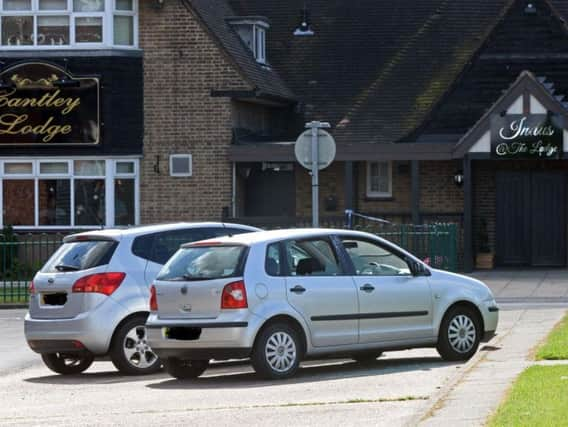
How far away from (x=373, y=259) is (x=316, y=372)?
142 centimetres

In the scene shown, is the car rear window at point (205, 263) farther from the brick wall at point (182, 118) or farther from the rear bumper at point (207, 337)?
the brick wall at point (182, 118)

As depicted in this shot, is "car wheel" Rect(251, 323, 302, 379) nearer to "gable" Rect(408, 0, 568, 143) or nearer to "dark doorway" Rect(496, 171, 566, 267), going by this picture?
"gable" Rect(408, 0, 568, 143)

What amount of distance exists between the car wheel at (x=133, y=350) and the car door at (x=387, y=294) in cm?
246

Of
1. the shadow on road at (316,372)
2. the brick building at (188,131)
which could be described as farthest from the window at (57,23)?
the shadow on road at (316,372)

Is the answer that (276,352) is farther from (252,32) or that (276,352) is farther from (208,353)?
(252,32)

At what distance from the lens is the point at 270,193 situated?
36.6m

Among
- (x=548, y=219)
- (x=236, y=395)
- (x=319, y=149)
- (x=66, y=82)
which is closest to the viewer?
(x=236, y=395)

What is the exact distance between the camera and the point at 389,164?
3603 cm

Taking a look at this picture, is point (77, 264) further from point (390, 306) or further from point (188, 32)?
point (188, 32)

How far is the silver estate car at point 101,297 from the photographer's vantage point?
15.9 m

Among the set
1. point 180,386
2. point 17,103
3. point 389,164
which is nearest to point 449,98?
point 389,164

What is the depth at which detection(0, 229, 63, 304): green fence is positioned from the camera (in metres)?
28.5

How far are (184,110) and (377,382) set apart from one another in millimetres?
20637

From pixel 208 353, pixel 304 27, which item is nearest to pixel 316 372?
pixel 208 353
